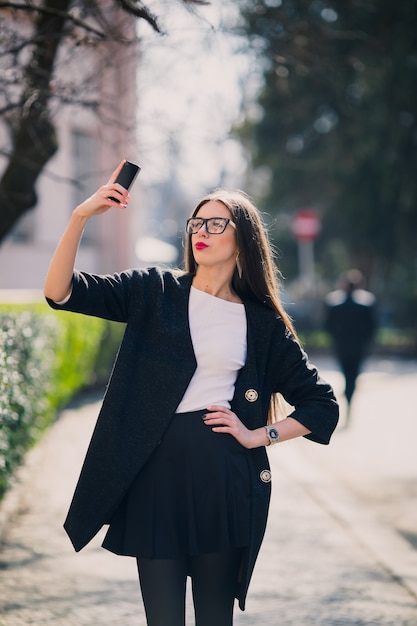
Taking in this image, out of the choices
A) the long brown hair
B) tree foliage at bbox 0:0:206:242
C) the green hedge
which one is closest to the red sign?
the green hedge

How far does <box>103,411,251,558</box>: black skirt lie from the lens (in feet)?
10.8

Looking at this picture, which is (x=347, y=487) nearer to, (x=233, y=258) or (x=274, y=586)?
(x=274, y=586)

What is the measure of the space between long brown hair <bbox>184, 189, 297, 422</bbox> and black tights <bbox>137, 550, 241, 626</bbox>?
59 centimetres

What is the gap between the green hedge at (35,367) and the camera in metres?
6.59

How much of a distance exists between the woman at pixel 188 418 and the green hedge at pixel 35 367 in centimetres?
260

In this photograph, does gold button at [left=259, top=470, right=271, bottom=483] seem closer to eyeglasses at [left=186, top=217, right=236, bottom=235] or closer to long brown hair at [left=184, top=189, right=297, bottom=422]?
long brown hair at [left=184, top=189, right=297, bottom=422]

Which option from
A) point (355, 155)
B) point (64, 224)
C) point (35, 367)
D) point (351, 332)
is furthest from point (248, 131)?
point (35, 367)

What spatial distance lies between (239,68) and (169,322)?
24.7 ft

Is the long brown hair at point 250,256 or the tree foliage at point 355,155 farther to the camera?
the tree foliage at point 355,155

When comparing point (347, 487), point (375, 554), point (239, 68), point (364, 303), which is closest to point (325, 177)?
point (364, 303)

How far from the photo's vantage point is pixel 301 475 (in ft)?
30.9

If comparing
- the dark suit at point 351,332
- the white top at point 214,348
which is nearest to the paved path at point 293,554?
the white top at point 214,348

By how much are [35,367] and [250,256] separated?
19.0 ft

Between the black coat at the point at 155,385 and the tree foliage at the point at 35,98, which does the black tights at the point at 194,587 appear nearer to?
the black coat at the point at 155,385
